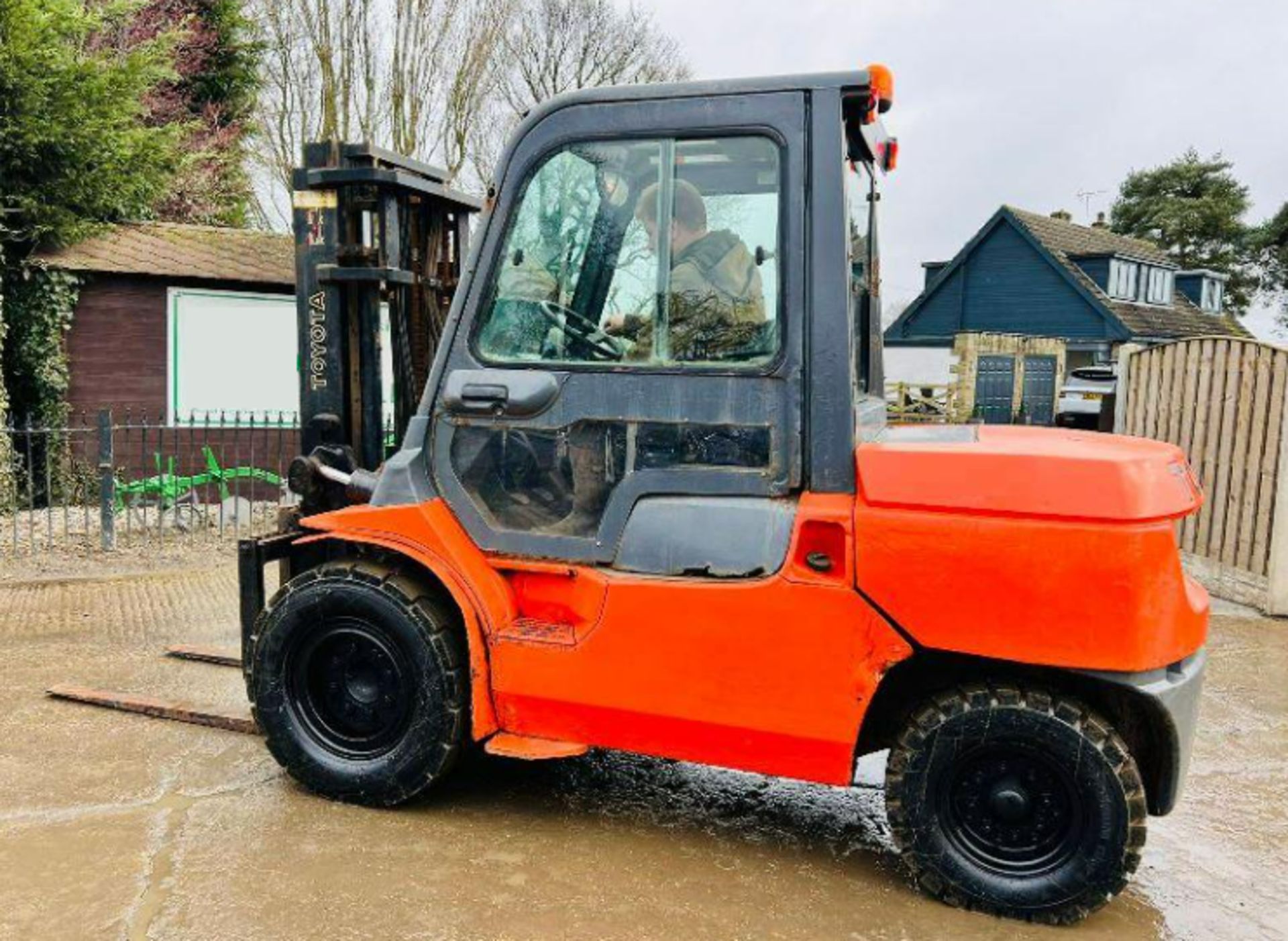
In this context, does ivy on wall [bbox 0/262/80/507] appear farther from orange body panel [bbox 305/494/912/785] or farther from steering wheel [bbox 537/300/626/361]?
steering wheel [bbox 537/300/626/361]

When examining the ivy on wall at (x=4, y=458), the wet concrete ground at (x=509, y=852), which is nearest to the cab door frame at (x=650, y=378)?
the wet concrete ground at (x=509, y=852)

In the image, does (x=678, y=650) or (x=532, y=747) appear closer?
(x=678, y=650)

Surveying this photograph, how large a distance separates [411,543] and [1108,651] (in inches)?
92.1

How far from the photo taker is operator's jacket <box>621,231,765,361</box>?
346cm

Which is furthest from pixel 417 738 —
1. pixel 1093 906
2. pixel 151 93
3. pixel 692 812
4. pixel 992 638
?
pixel 151 93

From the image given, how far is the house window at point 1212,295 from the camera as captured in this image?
4216 centimetres

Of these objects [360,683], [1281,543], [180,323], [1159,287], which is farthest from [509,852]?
[1159,287]

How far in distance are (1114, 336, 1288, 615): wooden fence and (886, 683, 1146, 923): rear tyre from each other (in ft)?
18.4

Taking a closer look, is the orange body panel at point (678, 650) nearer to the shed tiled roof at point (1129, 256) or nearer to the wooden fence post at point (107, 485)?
the wooden fence post at point (107, 485)

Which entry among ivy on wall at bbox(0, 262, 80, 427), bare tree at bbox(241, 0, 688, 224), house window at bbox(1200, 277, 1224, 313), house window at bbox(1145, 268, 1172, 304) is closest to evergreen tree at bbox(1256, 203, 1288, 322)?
house window at bbox(1200, 277, 1224, 313)

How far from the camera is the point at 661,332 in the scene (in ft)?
11.6

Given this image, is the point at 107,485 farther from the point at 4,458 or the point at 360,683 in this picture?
the point at 360,683

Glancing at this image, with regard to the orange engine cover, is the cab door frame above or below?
above

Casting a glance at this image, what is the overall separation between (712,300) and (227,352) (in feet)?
36.8
